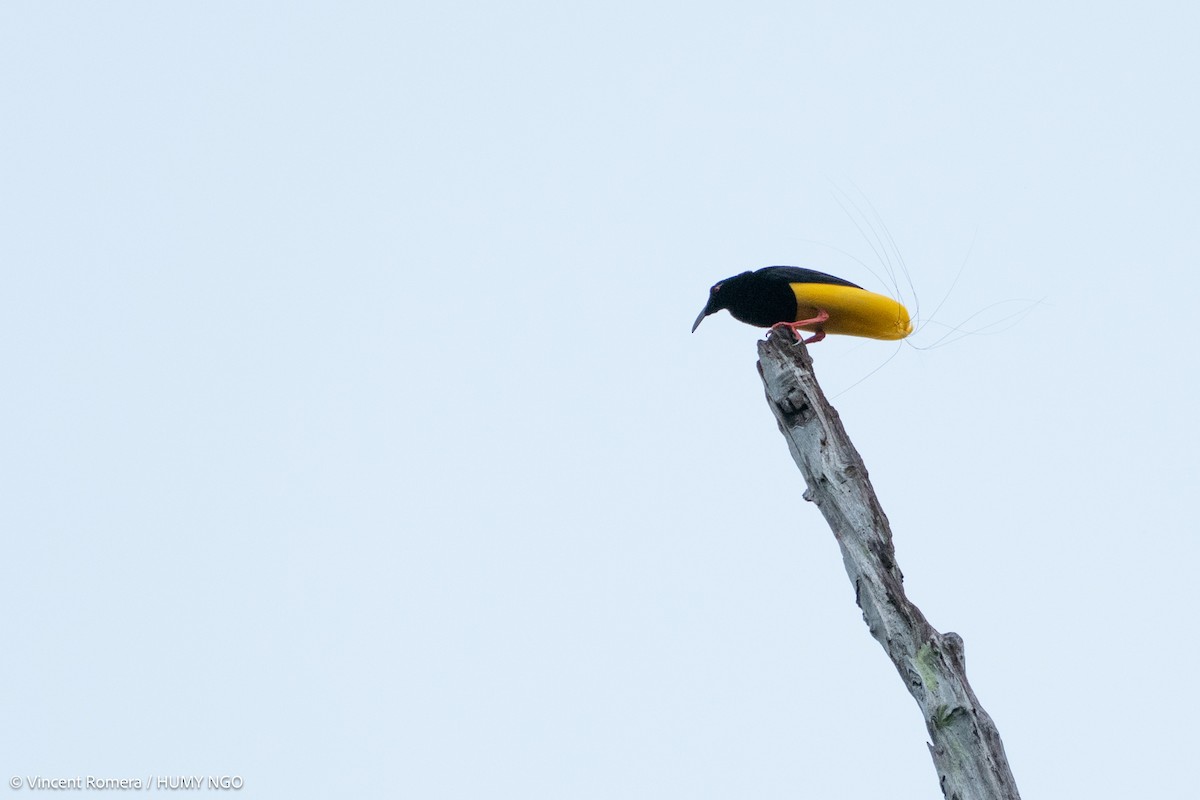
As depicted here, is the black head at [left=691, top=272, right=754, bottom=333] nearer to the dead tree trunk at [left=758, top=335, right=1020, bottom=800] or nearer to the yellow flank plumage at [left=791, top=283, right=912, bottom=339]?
the yellow flank plumage at [left=791, top=283, right=912, bottom=339]

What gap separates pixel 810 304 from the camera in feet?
22.7

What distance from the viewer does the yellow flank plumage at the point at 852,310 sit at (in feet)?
22.7

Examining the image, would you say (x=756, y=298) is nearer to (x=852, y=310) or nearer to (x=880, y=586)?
(x=852, y=310)

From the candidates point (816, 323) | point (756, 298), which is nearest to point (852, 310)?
point (816, 323)

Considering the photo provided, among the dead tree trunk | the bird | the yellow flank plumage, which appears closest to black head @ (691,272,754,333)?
the bird

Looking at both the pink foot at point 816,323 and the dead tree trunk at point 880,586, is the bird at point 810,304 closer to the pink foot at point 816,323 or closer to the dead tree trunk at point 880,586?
the pink foot at point 816,323

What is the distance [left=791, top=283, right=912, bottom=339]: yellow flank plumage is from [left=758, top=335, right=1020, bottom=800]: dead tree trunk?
1.13 m

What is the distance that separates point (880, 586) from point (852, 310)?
8.39 feet

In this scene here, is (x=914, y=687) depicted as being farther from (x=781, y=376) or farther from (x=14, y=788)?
(x=14, y=788)

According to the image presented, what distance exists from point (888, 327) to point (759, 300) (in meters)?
0.87

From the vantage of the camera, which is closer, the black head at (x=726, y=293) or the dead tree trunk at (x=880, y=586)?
the dead tree trunk at (x=880, y=586)

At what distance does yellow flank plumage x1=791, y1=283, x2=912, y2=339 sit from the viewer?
691 centimetres

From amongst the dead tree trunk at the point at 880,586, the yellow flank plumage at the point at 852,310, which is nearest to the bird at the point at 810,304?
the yellow flank plumage at the point at 852,310

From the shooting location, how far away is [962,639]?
4.66 meters
